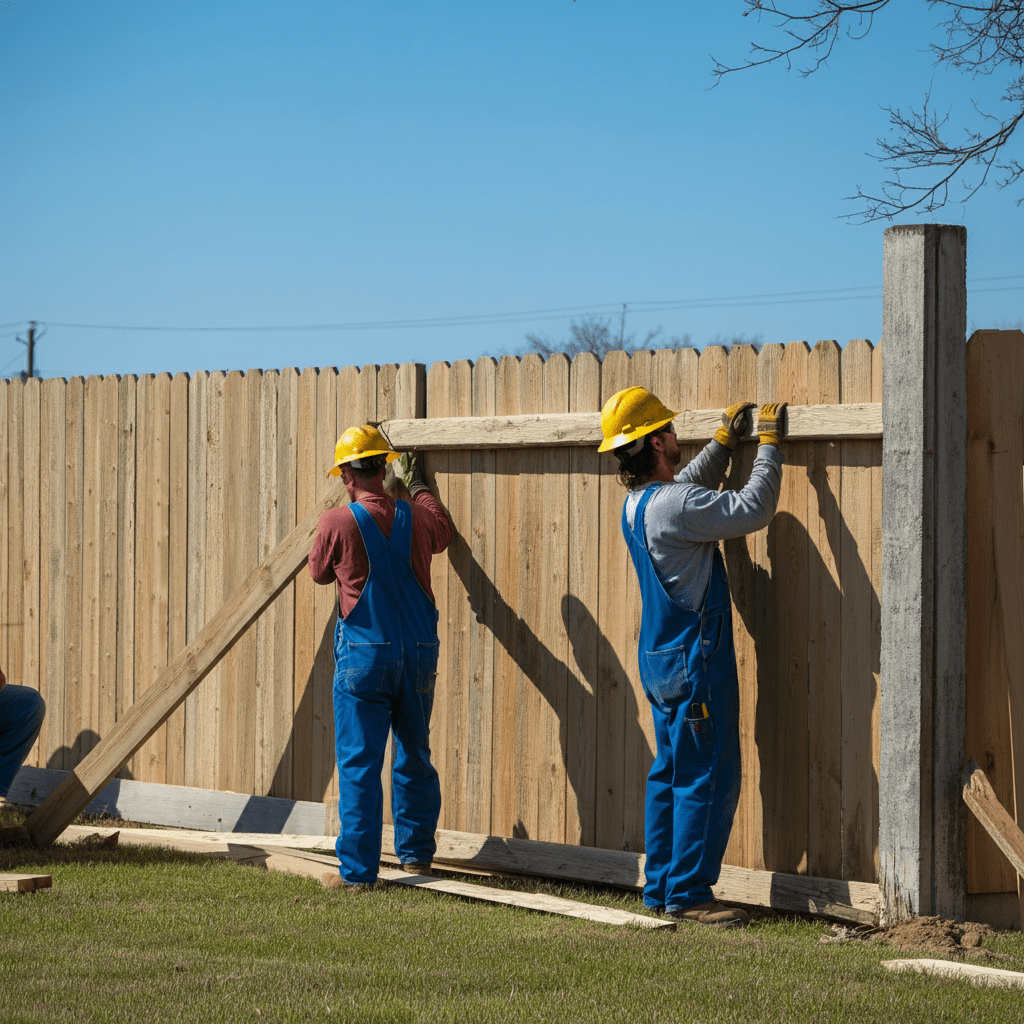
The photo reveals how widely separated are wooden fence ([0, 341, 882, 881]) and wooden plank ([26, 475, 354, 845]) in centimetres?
36

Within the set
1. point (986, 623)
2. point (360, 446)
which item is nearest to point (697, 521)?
point (986, 623)

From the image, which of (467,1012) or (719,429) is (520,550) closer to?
(719,429)

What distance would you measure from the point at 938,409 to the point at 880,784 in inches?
60.3

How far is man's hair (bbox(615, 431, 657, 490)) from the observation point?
5.75 meters

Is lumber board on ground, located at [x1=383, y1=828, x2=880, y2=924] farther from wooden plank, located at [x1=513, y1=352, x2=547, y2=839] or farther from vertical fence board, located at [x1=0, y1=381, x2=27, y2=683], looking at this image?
vertical fence board, located at [x1=0, y1=381, x2=27, y2=683]

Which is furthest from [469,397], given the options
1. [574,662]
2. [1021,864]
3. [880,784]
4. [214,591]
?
[1021,864]

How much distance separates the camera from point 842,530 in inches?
222

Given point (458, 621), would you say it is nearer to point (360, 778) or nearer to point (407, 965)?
point (360, 778)

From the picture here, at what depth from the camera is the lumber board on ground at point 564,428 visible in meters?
5.57

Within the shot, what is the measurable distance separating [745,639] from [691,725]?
0.67 meters

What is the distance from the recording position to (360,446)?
260 inches

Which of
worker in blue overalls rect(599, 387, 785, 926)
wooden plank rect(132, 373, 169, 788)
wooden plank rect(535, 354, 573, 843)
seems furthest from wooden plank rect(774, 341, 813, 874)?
wooden plank rect(132, 373, 169, 788)

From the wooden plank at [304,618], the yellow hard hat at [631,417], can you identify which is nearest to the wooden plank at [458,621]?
the wooden plank at [304,618]

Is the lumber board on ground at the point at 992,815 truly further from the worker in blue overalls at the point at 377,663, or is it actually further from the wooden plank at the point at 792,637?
the worker in blue overalls at the point at 377,663
